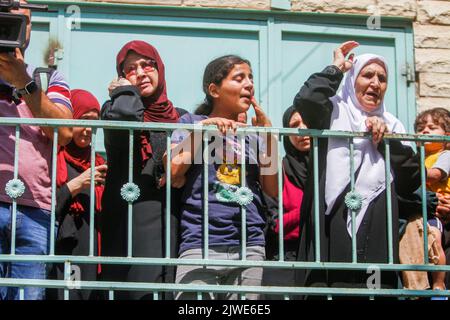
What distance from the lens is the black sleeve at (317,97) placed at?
6.30 meters

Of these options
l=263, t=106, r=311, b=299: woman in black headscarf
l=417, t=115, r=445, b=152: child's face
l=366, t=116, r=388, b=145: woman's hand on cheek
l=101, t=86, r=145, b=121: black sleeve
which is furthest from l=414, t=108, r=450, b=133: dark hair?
l=101, t=86, r=145, b=121: black sleeve

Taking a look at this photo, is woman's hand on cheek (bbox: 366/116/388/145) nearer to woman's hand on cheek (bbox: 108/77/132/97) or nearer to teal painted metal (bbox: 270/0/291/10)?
woman's hand on cheek (bbox: 108/77/132/97)

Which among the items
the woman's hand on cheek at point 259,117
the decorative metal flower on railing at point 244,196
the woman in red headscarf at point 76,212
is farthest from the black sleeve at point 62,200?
the woman's hand on cheek at point 259,117

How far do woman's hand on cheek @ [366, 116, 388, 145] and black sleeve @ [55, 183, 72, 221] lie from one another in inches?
64.4

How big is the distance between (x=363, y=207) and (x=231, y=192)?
73 cm

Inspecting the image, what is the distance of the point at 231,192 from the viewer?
6.17 meters

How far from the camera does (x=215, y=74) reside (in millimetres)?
6668

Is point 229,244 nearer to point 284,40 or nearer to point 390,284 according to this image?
point 390,284

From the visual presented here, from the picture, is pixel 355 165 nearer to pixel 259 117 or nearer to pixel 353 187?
pixel 353 187

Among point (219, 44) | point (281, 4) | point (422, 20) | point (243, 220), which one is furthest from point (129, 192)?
Result: point (422, 20)

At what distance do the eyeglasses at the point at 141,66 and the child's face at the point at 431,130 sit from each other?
174cm

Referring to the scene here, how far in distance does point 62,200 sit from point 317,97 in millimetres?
1458
